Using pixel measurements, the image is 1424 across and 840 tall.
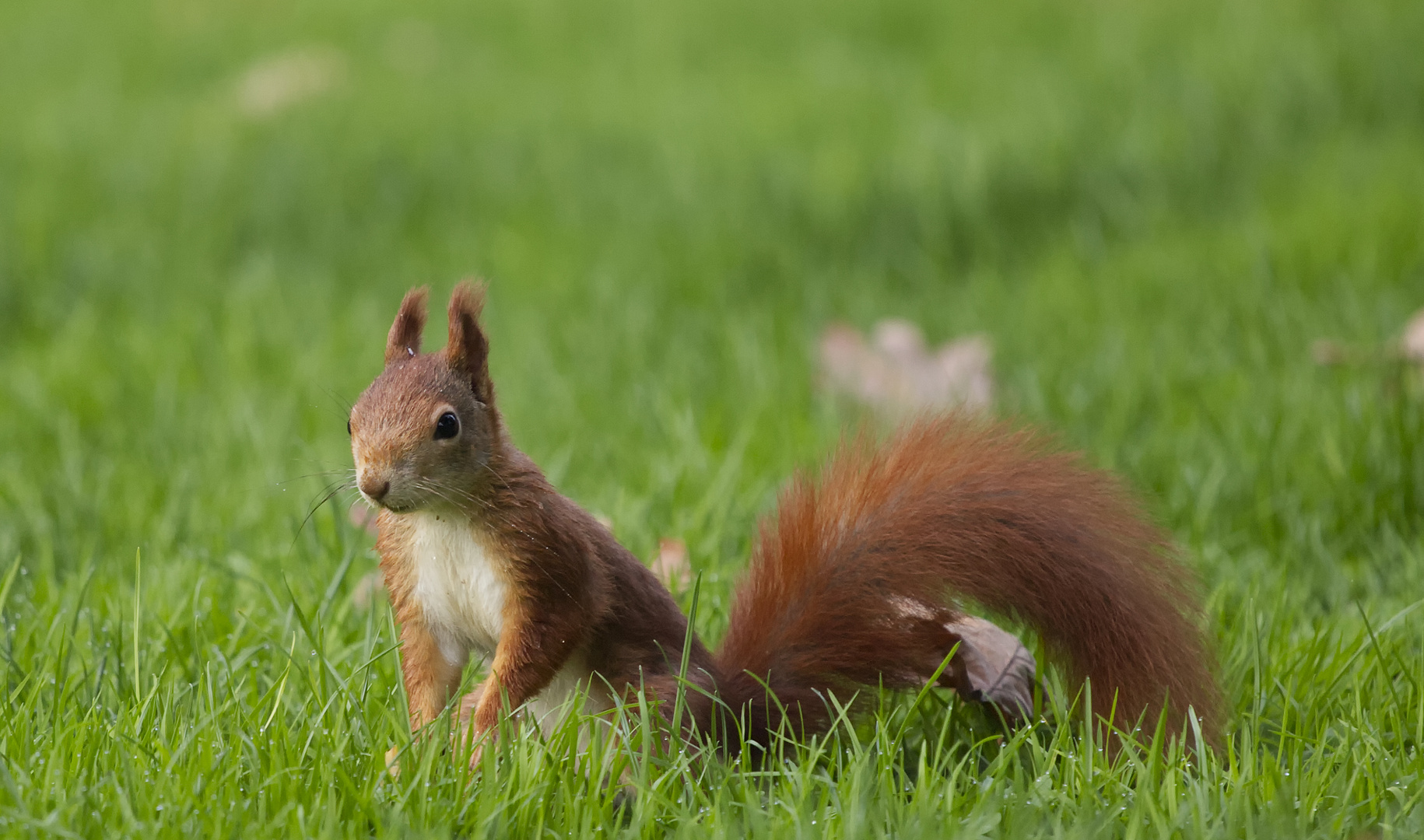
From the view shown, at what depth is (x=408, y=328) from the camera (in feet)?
5.69

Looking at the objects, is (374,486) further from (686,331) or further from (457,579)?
(686,331)

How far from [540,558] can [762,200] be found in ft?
12.3

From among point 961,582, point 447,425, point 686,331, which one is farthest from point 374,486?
point 686,331

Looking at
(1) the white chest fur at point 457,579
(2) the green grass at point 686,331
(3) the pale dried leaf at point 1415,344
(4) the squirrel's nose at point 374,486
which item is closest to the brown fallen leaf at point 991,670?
(2) the green grass at point 686,331

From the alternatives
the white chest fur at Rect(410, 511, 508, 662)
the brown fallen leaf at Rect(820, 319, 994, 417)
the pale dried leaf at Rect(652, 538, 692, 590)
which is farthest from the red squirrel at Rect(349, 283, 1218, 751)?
the brown fallen leaf at Rect(820, 319, 994, 417)

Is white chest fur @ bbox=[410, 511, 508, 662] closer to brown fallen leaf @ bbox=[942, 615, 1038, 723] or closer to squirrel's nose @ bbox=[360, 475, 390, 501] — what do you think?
squirrel's nose @ bbox=[360, 475, 390, 501]

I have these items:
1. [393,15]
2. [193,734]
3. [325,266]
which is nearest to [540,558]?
[193,734]

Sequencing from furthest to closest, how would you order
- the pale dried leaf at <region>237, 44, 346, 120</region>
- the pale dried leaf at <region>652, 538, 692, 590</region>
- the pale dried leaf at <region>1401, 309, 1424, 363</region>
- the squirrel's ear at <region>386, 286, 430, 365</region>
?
1. the pale dried leaf at <region>237, 44, 346, 120</region>
2. the pale dried leaf at <region>1401, 309, 1424, 363</region>
3. the pale dried leaf at <region>652, 538, 692, 590</region>
4. the squirrel's ear at <region>386, 286, 430, 365</region>

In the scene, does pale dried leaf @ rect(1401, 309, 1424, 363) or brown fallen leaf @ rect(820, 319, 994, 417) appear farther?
brown fallen leaf @ rect(820, 319, 994, 417)

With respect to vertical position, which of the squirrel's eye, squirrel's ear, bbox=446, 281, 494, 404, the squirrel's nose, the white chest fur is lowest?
the white chest fur

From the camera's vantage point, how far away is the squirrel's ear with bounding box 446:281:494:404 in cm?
167

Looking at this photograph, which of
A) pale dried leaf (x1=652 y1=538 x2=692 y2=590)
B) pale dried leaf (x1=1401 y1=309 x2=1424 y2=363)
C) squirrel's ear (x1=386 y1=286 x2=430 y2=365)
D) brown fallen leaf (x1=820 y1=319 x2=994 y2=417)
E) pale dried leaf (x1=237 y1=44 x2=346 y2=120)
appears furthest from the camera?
pale dried leaf (x1=237 y1=44 x2=346 y2=120)

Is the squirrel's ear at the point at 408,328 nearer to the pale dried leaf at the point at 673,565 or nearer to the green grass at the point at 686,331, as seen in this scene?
the green grass at the point at 686,331

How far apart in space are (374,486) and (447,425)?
0.11m
